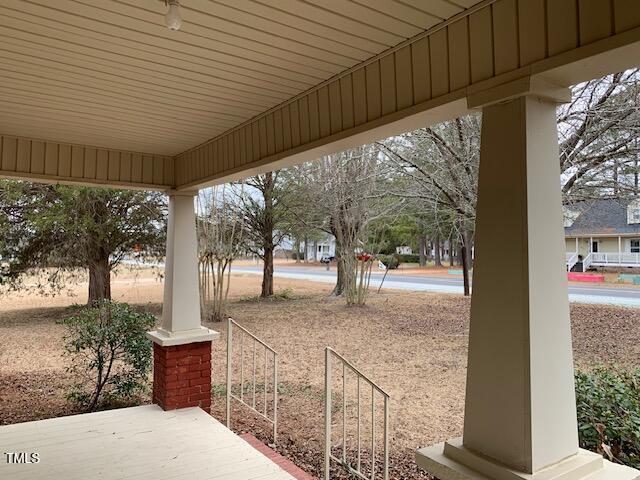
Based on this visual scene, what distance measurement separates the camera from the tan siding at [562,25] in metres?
1.25

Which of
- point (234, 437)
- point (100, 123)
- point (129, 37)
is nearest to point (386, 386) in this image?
point (234, 437)

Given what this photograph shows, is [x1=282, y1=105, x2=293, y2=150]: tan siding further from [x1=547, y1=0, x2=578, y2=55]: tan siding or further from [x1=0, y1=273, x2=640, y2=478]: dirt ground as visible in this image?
[x1=0, y1=273, x2=640, y2=478]: dirt ground

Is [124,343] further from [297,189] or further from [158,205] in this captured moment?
[297,189]

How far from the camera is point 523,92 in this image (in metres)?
1.36

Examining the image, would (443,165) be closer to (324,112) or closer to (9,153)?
(324,112)

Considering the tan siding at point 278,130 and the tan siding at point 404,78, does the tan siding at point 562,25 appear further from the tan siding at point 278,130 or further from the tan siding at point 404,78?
the tan siding at point 278,130

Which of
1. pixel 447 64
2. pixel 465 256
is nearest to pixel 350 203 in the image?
pixel 465 256

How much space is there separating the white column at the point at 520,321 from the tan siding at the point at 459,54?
0.57ft

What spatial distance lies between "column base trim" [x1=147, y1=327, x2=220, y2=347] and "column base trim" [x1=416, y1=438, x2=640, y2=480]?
271 cm

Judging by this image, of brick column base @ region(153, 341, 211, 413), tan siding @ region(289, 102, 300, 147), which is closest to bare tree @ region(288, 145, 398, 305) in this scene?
brick column base @ region(153, 341, 211, 413)

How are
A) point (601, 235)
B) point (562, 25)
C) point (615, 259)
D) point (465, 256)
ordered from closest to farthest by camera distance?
A: point (562, 25)
point (601, 235)
point (615, 259)
point (465, 256)

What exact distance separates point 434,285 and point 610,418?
8235mm

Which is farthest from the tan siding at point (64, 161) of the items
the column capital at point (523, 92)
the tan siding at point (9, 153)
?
the column capital at point (523, 92)

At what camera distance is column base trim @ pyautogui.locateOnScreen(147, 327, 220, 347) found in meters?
3.71
